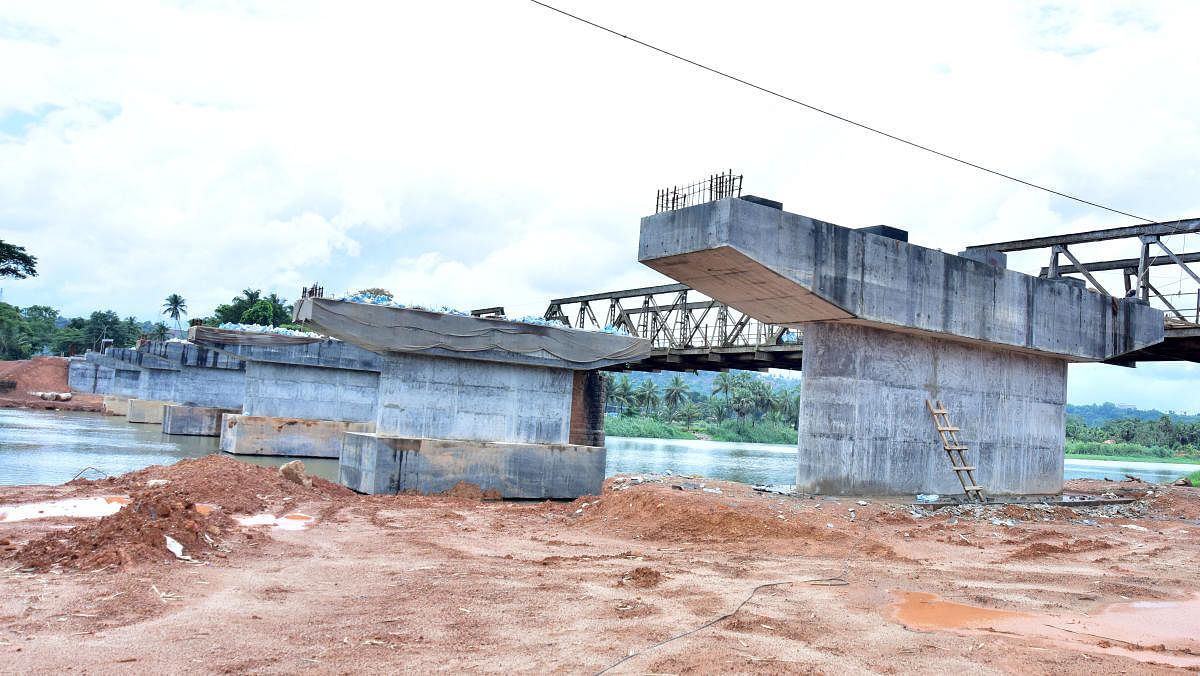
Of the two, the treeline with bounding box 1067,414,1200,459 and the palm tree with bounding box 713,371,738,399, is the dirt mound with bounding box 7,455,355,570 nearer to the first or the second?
the palm tree with bounding box 713,371,738,399

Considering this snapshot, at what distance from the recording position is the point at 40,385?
327 ft

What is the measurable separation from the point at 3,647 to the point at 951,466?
18.1m

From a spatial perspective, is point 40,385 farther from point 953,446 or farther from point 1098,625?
point 1098,625

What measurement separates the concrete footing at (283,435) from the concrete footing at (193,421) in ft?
50.0

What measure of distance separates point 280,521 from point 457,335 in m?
7.88

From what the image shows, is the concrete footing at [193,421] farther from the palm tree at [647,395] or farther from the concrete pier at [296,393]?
the palm tree at [647,395]

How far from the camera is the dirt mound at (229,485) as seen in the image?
50.9ft

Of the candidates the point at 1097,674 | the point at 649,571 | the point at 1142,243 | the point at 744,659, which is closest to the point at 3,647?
the point at 744,659

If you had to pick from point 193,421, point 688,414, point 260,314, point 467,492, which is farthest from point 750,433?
point 467,492

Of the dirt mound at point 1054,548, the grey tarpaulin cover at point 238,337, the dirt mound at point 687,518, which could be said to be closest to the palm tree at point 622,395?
the grey tarpaulin cover at point 238,337

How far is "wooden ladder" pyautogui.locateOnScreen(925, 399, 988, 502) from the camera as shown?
18531 mm

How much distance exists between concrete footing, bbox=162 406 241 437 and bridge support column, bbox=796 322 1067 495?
46.7 metres

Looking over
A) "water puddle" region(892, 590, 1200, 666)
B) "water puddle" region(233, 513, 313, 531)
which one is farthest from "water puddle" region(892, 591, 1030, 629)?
"water puddle" region(233, 513, 313, 531)

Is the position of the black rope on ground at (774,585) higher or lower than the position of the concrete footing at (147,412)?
higher
